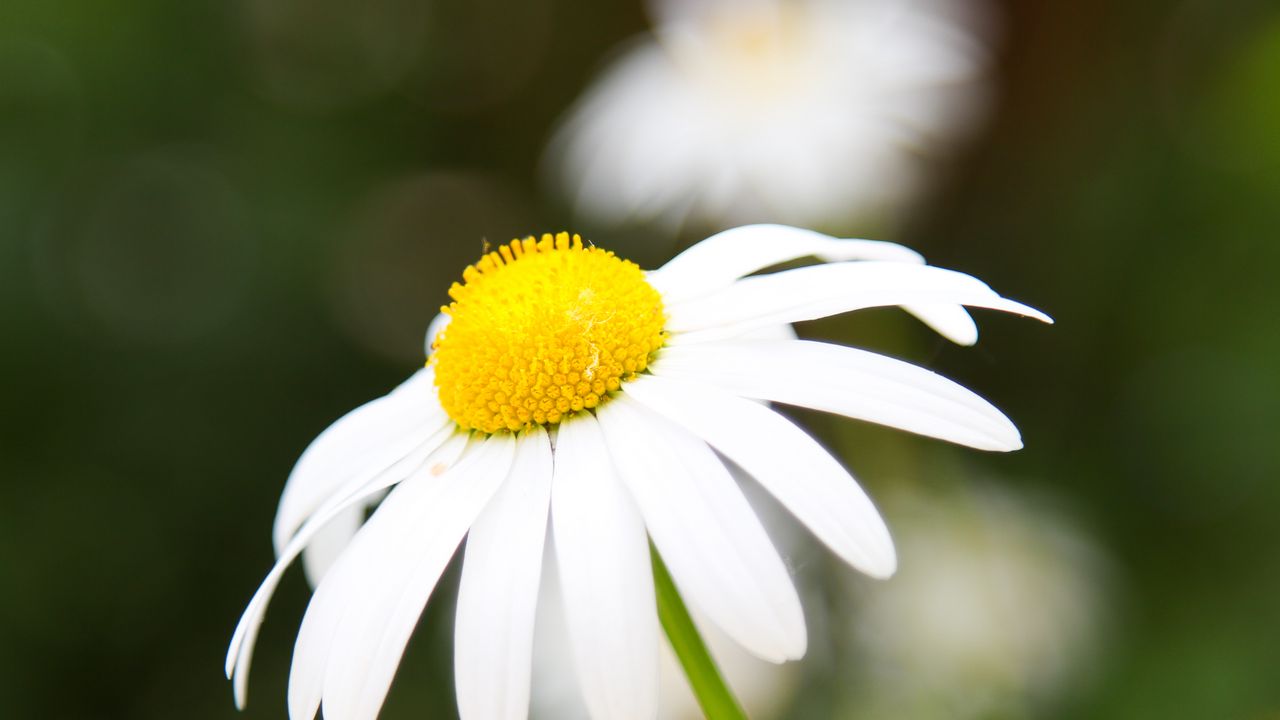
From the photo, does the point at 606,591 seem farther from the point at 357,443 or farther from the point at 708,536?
the point at 357,443

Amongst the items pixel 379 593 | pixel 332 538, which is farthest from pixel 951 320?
pixel 332 538

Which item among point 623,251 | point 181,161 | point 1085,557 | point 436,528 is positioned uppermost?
point 181,161

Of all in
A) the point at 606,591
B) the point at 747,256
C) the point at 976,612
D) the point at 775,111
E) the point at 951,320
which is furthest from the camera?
the point at 775,111

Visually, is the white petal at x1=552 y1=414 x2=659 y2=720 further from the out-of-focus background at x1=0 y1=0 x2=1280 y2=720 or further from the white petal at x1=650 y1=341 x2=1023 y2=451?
the out-of-focus background at x1=0 y1=0 x2=1280 y2=720

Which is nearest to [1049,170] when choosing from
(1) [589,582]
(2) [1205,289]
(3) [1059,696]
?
(2) [1205,289]

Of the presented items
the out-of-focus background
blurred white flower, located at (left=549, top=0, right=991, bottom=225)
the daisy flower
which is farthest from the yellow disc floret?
blurred white flower, located at (left=549, top=0, right=991, bottom=225)

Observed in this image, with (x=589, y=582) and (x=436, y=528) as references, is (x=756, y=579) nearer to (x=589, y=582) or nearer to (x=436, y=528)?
(x=589, y=582)
